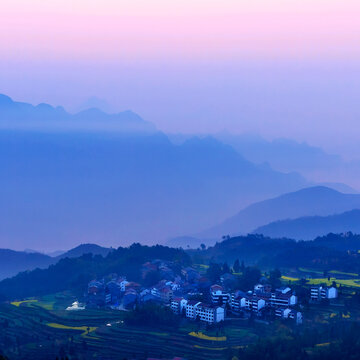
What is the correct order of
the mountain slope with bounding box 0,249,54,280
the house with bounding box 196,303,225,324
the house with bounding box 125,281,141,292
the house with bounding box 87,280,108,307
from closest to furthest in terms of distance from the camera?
the house with bounding box 196,303,225,324 → the house with bounding box 87,280,108,307 → the house with bounding box 125,281,141,292 → the mountain slope with bounding box 0,249,54,280

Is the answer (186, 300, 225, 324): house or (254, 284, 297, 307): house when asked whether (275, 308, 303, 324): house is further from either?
(186, 300, 225, 324): house

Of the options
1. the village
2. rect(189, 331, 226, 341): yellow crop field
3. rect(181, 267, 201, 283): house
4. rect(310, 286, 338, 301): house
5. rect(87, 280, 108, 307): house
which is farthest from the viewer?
rect(181, 267, 201, 283): house

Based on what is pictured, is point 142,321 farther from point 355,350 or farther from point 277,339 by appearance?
point 355,350

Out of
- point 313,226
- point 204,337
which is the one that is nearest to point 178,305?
point 204,337

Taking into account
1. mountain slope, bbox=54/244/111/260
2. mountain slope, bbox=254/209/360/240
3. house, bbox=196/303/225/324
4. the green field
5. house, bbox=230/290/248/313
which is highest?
mountain slope, bbox=254/209/360/240

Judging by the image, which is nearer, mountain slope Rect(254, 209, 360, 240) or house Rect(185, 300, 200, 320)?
house Rect(185, 300, 200, 320)

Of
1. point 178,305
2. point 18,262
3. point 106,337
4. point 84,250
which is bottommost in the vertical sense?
point 106,337

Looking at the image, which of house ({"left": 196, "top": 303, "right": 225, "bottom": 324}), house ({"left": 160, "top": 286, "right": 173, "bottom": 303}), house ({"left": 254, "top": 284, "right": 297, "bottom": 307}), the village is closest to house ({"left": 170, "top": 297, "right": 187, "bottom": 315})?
the village

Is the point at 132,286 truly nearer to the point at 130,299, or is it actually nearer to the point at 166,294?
the point at 130,299
